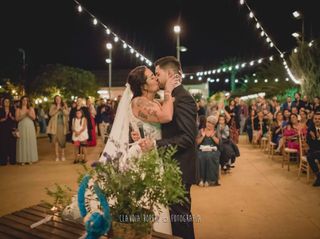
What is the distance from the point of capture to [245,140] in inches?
602

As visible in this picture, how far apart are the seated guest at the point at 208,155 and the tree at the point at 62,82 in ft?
89.5

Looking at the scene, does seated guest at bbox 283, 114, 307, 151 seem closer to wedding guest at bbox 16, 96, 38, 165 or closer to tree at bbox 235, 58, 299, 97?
wedding guest at bbox 16, 96, 38, 165

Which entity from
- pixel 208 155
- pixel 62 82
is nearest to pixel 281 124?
pixel 208 155

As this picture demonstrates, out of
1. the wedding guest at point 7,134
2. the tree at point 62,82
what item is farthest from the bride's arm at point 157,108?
the tree at point 62,82

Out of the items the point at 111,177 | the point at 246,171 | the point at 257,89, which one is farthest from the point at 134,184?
the point at 257,89

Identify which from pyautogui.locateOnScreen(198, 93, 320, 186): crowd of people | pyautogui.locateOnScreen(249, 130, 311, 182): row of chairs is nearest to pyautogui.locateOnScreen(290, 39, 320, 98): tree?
pyautogui.locateOnScreen(198, 93, 320, 186): crowd of people

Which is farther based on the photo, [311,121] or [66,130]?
[66,130]

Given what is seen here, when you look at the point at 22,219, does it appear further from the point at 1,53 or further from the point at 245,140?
the point at 1,53

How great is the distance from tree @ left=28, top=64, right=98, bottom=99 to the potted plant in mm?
31772

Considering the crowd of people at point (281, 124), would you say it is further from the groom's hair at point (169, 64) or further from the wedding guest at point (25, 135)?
the wedding guest at point (25, 135)

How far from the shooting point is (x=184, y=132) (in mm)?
2900

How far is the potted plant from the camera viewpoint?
189cm

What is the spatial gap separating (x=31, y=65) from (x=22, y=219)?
32.4 m

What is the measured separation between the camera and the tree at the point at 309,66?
17.8m
